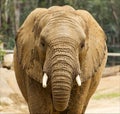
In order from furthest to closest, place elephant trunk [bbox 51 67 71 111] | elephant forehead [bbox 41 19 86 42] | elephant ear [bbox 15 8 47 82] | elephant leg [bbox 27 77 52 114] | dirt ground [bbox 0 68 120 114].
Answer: dirt ground [bbox 0 68 120 114] → elephant leg [bbox 27 77 52 114] → elephant ear [bbox 15 8 47 82] → elephant forehead [bbox 41 19 86 42] → elephant trunk [bbox 51 67 71 111]

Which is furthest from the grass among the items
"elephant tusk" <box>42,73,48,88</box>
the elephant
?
"elephant tusk" <box>42,73,48,88</box>

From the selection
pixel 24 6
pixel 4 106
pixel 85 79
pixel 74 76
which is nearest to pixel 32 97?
pixel 85 79

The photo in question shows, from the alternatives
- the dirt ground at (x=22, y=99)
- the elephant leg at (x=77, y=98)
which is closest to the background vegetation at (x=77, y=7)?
the dirt ground at (x=22, y=99)

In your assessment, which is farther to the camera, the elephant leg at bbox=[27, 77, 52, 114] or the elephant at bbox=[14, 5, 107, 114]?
the elephant leg at bbox=[27, 77, 52, 114]

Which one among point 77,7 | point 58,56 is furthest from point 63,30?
point 77,7

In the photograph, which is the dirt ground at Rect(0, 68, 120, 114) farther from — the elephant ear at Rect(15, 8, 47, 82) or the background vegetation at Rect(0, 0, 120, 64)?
the background vegetation at Rect(0, 0, 120, 64)

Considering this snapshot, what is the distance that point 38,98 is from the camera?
6449mm

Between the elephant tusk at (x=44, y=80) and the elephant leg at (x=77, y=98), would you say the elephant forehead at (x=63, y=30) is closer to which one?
the elephant tusk at (x=44, y=80)

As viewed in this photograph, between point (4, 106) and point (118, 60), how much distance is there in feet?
48.6

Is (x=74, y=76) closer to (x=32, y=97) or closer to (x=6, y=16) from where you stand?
(x=32, y=97)

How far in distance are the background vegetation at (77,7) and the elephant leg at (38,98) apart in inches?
718

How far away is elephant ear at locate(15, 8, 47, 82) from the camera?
620cm

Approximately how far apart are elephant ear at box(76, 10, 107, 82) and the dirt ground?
5964 millimetres

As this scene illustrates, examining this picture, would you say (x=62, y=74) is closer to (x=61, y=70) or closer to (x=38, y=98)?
(x=61, y=70)
